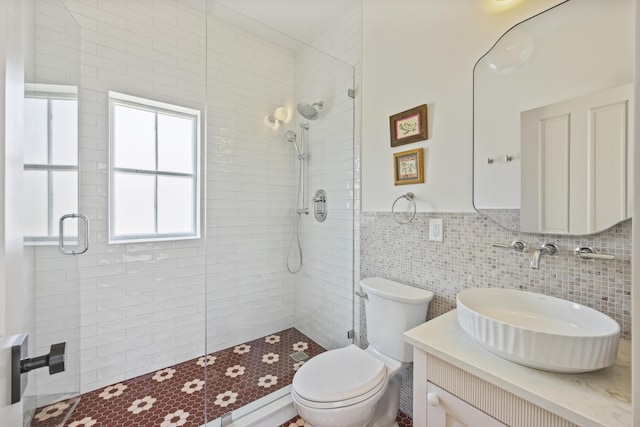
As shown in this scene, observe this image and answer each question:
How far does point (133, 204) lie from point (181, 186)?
356 millimetres

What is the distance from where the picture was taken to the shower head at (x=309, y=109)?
206cm

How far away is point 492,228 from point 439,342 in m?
0.60

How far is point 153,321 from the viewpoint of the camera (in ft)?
6.41

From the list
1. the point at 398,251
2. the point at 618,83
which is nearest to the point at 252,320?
the point at 398,251

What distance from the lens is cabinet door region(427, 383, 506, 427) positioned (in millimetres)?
802

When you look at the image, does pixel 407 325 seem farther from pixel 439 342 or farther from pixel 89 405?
pixel 89 405

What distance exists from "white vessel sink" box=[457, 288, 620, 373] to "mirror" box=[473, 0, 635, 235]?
0.97ft

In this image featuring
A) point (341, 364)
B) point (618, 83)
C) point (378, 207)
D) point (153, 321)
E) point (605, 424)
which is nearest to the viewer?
point (605, 424)

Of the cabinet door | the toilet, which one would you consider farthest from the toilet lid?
the cabinet door

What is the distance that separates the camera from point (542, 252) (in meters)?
1.05

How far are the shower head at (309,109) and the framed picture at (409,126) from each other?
0.67m

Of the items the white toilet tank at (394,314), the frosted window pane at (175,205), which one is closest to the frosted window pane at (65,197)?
the frosted window pane at (175,205)

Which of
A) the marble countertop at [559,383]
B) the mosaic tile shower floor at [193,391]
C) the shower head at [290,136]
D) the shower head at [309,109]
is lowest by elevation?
the mosaic tile shower floor at [193,391]

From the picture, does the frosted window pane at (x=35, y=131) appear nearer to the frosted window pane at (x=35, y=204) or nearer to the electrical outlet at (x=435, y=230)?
the frosted window pane at (x=35, y=204)
